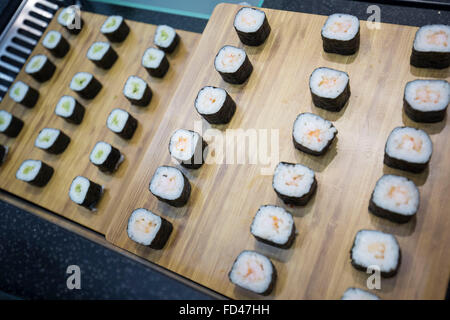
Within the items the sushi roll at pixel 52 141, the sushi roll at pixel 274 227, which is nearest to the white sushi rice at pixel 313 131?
the sushi roll at pixel 274 227

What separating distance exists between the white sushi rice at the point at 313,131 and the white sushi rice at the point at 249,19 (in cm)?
73

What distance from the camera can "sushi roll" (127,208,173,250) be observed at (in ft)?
7.79

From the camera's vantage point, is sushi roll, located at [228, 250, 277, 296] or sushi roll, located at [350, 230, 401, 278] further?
sushi roll, located at [228, 250, 277, 296]

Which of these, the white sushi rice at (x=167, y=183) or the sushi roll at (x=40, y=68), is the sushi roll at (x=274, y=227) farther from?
the sushi roll at (x=40, y=68)

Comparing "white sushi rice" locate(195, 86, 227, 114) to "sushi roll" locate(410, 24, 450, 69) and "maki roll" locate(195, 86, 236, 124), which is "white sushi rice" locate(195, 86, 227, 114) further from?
"sushi roll" locate(410, 24, 450, 69)

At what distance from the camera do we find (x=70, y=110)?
10.4 ft

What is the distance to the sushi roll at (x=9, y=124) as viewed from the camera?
3291 millimetres

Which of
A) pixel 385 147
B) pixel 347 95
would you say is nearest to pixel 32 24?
pixel 347 95

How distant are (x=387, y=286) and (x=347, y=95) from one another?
1127mm

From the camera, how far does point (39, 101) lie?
3.47m

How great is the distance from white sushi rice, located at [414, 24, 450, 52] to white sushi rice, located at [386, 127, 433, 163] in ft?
1.67

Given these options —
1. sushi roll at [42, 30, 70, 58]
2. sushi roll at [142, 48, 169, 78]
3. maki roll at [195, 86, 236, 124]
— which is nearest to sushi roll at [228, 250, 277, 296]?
maki roll at [195, 86, 236, 124]

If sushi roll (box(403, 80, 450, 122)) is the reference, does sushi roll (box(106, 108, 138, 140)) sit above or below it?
below
